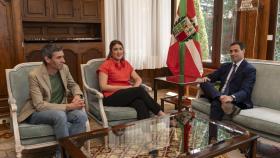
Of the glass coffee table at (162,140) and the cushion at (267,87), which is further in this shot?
the cushion at (267,87)

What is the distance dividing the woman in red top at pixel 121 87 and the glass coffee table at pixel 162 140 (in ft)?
1.20

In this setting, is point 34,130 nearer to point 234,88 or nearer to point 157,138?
point 157,138

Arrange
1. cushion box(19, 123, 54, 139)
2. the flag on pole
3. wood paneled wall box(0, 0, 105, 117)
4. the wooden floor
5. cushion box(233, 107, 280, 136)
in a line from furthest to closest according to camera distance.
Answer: the flag on pole, wood paneled wall box(0, 0, 105, 117), the wooden floor, cushion box(233, 107, 280, 136), cushion box(19, 123, 54, 139)

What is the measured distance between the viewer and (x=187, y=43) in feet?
12.1

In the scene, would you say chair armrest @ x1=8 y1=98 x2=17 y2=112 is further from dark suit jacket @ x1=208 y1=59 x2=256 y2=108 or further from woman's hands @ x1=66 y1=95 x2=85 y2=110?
dark suit jacket @ x1=208 y1=59 x2=256 y2=108

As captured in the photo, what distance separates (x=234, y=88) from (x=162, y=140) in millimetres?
1154

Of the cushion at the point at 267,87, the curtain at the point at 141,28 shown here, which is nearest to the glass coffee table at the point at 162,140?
the cushion at the point at 267,87

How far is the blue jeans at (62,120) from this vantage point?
2.04m

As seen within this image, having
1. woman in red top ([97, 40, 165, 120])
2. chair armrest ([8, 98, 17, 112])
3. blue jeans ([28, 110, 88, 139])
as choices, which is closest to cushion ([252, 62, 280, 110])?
woman in red top ([97, 40, 165, 120])

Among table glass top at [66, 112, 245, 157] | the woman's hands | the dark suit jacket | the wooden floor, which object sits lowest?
the wooden floor

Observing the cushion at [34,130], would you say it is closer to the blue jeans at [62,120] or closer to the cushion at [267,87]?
the blue jeans at [62,120]

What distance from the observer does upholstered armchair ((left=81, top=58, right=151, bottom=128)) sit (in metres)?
2.46

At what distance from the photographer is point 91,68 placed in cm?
292

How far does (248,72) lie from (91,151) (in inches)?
69.2
